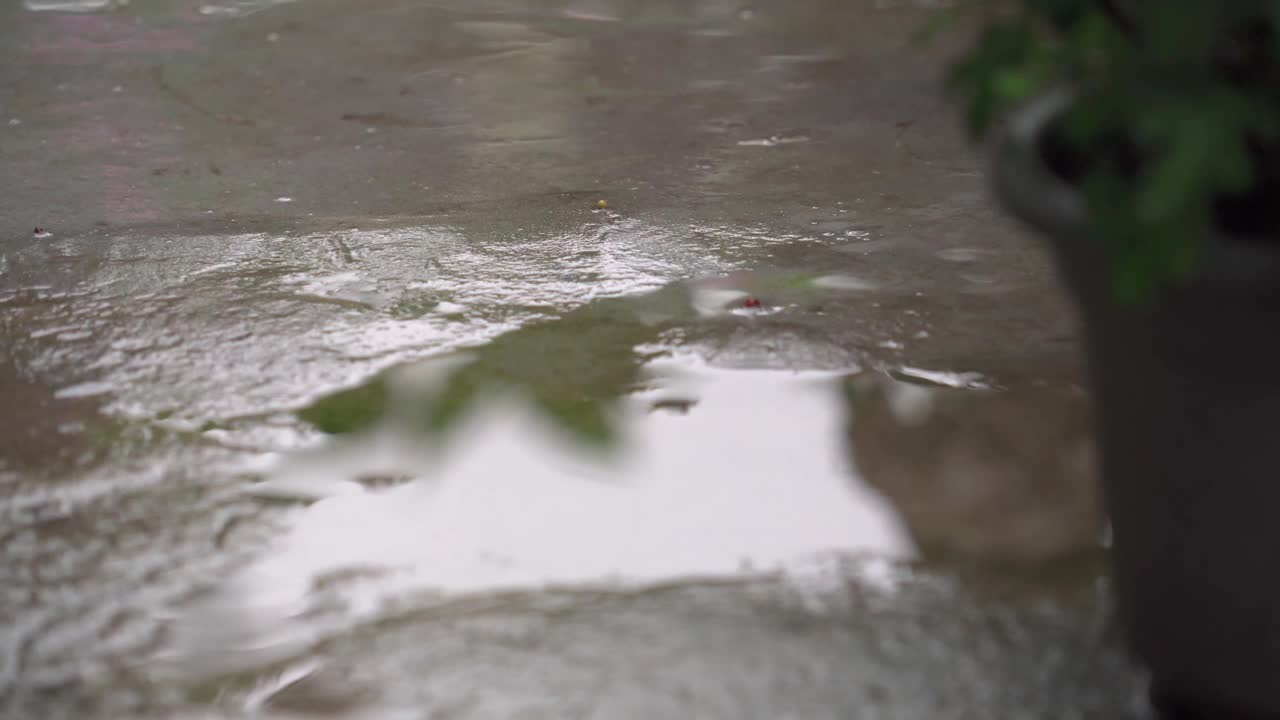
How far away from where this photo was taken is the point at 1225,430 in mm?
1442

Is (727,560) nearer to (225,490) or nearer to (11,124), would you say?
(225,490)

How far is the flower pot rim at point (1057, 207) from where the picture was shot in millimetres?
1314

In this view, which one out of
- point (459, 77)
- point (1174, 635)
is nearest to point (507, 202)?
point (459, 77)

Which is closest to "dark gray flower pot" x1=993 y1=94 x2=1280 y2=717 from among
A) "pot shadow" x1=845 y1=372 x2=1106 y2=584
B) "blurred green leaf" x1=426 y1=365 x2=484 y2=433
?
"pot shadow" x1=845 y1=372 x2=1106 y2=584

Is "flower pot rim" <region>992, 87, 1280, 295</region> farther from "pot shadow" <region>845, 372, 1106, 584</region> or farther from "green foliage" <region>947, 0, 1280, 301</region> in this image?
"pot shadow" <region>845, 372, 1106, 584</region>

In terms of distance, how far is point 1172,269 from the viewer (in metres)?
1.28

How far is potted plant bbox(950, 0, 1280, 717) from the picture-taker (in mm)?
1278

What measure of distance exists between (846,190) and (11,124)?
8.93 feet

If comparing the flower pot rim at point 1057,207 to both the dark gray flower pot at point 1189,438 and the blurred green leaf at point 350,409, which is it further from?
the blurred green leaf at point 350,409

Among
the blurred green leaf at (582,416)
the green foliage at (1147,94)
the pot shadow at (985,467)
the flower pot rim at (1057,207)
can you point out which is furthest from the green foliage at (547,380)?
the green foliage at (1147,94)

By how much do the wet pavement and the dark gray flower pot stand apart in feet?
0.56

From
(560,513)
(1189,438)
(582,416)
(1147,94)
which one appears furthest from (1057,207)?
(582,416)

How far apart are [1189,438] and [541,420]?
125 centimetres

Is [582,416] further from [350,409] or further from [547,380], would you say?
[350,409]
